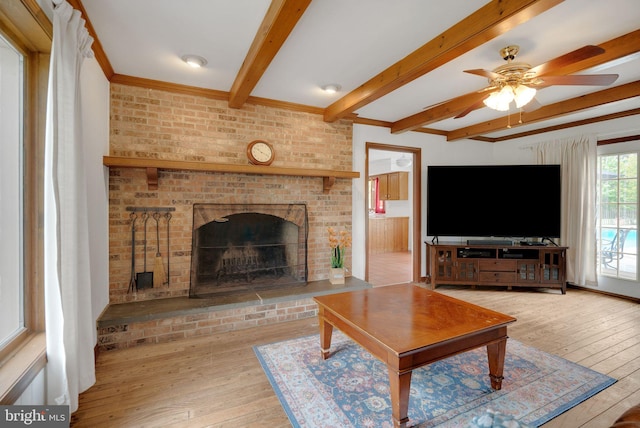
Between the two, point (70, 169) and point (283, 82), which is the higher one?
point (283, 82)

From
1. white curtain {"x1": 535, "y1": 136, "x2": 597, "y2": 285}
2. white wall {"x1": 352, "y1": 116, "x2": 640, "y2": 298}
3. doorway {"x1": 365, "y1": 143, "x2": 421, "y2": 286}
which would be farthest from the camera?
doorway {"x1": 365, "y1": 143, "x2": 421, "y2": 286}

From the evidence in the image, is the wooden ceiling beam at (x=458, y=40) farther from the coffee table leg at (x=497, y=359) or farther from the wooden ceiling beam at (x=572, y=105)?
the coffee table leg at (x=497, y=359)

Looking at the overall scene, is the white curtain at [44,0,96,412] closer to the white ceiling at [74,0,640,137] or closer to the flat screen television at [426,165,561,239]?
the white ceiling at [74,0,640,137]

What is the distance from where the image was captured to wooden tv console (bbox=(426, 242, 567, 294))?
4105 millimetres

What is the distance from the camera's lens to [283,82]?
2.96 meters

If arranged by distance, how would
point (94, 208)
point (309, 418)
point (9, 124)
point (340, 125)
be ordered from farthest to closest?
point (340, 125), point (94, 208), point (309, 418), point (9, 124)

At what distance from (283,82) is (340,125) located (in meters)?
1.12

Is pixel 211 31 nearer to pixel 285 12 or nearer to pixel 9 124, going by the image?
pixel 285 12

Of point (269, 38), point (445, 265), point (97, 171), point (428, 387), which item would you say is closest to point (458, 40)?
point (269, 38)

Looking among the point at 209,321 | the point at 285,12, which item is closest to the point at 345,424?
the point at 209,321

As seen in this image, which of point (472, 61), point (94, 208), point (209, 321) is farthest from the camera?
point (209, 321)

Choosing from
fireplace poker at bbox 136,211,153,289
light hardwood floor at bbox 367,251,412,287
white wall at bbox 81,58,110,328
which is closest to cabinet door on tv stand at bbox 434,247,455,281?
light hardwood floor at bbox 367,251,412,287

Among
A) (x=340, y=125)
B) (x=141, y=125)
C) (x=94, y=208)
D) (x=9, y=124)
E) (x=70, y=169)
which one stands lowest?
(x=94, y=208)

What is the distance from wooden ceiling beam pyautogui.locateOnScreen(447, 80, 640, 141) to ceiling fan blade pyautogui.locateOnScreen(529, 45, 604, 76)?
1204 millimetres
